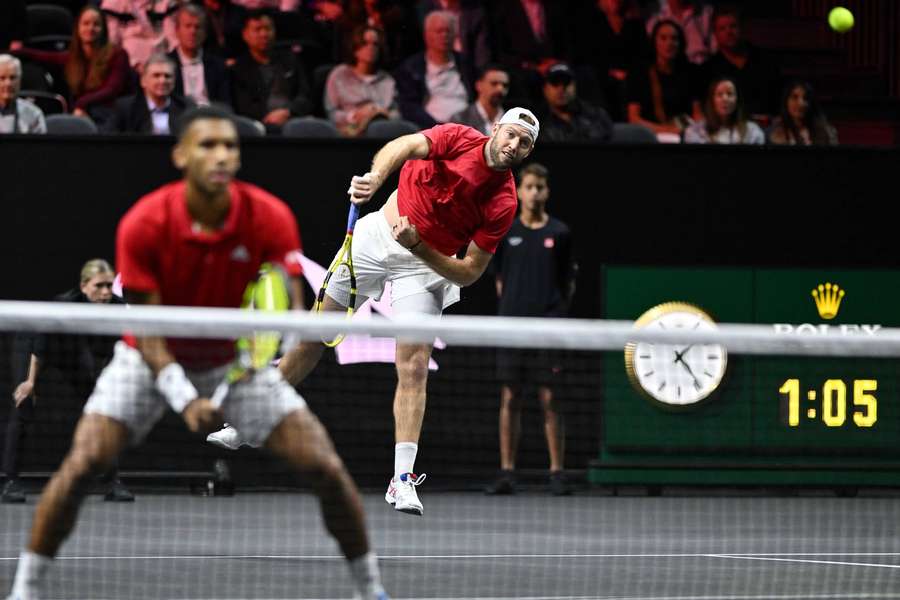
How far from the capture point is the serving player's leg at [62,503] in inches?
206

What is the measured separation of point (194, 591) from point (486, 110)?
6661 mm

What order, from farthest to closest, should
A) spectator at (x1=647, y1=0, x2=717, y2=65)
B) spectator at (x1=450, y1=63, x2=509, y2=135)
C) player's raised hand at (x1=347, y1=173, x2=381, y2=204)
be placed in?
spectator at (x1=647, y1=0, x2=717, y2=65)
spectator at (x1=450, y1=63, x2=509, y2=135)
player's raised hand at (x1=347, y1=173, x2=381, y2=204)

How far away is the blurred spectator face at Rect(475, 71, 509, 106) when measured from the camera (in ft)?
41.6

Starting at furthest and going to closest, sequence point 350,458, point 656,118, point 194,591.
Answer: point 656,118
point 350,458
point 194,591

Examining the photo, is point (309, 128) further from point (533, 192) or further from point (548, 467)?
point (548, 467)

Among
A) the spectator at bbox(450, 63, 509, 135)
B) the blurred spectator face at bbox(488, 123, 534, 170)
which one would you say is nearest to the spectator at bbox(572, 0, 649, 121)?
the spectator at bbox(450, 63, 509, 135)

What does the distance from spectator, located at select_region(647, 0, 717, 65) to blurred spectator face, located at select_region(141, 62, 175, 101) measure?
5030 mm

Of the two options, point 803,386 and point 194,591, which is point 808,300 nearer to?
point 803,386

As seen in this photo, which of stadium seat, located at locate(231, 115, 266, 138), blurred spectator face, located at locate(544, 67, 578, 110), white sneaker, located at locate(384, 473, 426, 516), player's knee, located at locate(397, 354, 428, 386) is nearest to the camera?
white sneaker, located at locate(384, 473, 426, 516)

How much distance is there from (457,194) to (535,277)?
11.0 feet

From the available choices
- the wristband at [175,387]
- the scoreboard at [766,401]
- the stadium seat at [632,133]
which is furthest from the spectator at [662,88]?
the wristband at [175,387]

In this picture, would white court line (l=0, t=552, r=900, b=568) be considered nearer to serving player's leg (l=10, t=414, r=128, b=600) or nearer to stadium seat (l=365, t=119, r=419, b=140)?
serving player's leg (l=10, t=414, r=128, b=600)

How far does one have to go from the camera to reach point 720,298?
12.1 metres

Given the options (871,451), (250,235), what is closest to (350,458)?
(871,451)
